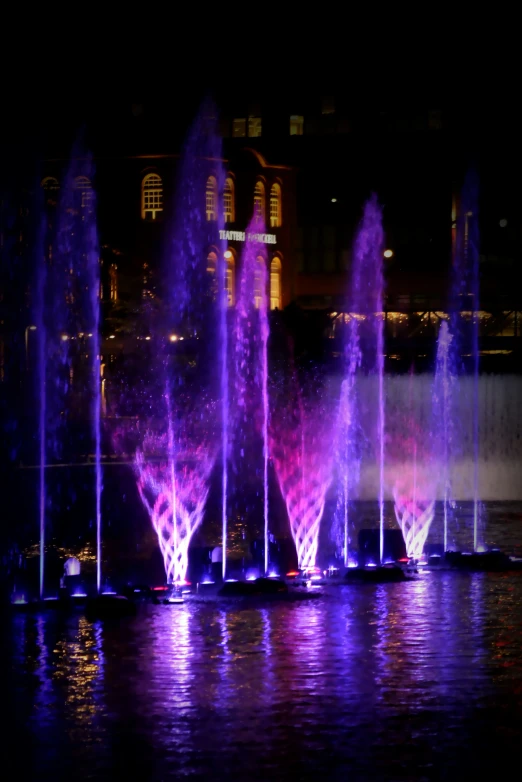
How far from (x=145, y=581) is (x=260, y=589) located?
5.53 ft

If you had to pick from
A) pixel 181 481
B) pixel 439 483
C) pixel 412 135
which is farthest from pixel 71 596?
pixel 412 135

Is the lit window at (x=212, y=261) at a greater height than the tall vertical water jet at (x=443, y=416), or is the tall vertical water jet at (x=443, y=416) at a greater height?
the lit window at (x=212, y=261)

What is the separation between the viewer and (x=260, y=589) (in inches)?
745

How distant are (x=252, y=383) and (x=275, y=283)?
22093 mm

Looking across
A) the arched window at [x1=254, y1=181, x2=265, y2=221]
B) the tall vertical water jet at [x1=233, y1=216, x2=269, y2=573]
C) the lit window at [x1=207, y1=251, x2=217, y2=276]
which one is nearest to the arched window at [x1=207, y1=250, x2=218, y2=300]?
the lit window at [x1=207, y1=251, x2=217, y2=276]

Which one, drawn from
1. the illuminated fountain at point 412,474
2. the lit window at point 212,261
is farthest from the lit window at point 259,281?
the illuminated fountain at point 412,474

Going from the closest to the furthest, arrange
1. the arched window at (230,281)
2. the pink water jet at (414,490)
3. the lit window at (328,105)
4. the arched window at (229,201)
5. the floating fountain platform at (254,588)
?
the floating fountain platform at (254,588)
the pink water jet at (414,490)
the arched window at (230,281)
the arched window at (229,201)
the lit window at (328,105)

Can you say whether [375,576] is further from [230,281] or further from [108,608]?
[230,281]

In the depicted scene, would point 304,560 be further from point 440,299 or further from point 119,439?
point 440,299

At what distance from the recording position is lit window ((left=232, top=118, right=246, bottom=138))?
2968 inches

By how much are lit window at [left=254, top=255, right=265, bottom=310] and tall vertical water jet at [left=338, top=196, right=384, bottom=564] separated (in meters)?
4.46

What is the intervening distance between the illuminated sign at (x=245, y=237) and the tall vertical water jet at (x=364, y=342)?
514 centimetres

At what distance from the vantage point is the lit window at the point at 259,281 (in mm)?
61031

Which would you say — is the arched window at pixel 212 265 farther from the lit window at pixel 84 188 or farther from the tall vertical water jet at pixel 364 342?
the tall vertical water jet at pixel 364 342
